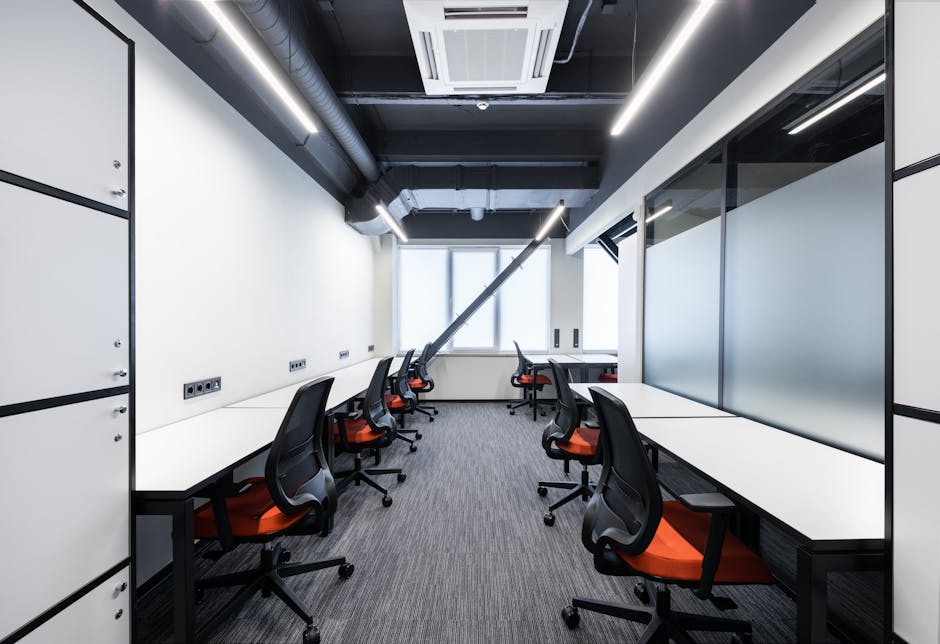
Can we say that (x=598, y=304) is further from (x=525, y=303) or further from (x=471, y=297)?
(x=471, y=297)

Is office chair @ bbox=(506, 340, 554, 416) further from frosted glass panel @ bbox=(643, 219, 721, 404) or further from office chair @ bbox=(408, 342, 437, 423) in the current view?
frosted glass panel @ bbox=(643, 219, 721, 404)

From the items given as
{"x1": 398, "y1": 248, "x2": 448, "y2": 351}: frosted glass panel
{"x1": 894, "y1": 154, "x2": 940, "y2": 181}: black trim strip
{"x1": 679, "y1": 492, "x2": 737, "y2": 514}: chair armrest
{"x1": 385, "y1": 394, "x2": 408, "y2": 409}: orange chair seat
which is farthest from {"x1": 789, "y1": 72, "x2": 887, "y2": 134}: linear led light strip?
{"x1": 398, "y1": 248, "x2": 448, "y2": 351}: frosted glass panel

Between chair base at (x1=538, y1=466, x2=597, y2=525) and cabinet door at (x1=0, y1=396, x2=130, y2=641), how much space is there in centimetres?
213

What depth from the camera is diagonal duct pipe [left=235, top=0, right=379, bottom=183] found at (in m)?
1.88

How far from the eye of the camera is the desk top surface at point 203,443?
1.34m

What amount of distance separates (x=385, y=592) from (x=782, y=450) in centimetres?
190

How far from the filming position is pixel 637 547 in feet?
3.90

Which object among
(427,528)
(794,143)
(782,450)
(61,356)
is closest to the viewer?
(61,356)

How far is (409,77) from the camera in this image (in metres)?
2.96

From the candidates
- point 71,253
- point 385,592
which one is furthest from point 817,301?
point 71,253

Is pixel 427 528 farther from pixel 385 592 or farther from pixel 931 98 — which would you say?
pixel 931 98

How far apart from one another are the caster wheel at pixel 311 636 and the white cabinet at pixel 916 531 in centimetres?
184

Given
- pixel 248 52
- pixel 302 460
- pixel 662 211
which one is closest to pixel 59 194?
pixel 248 52

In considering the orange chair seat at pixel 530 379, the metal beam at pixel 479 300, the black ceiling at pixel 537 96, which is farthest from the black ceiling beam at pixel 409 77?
the orange chair seat at pixel 530 379
